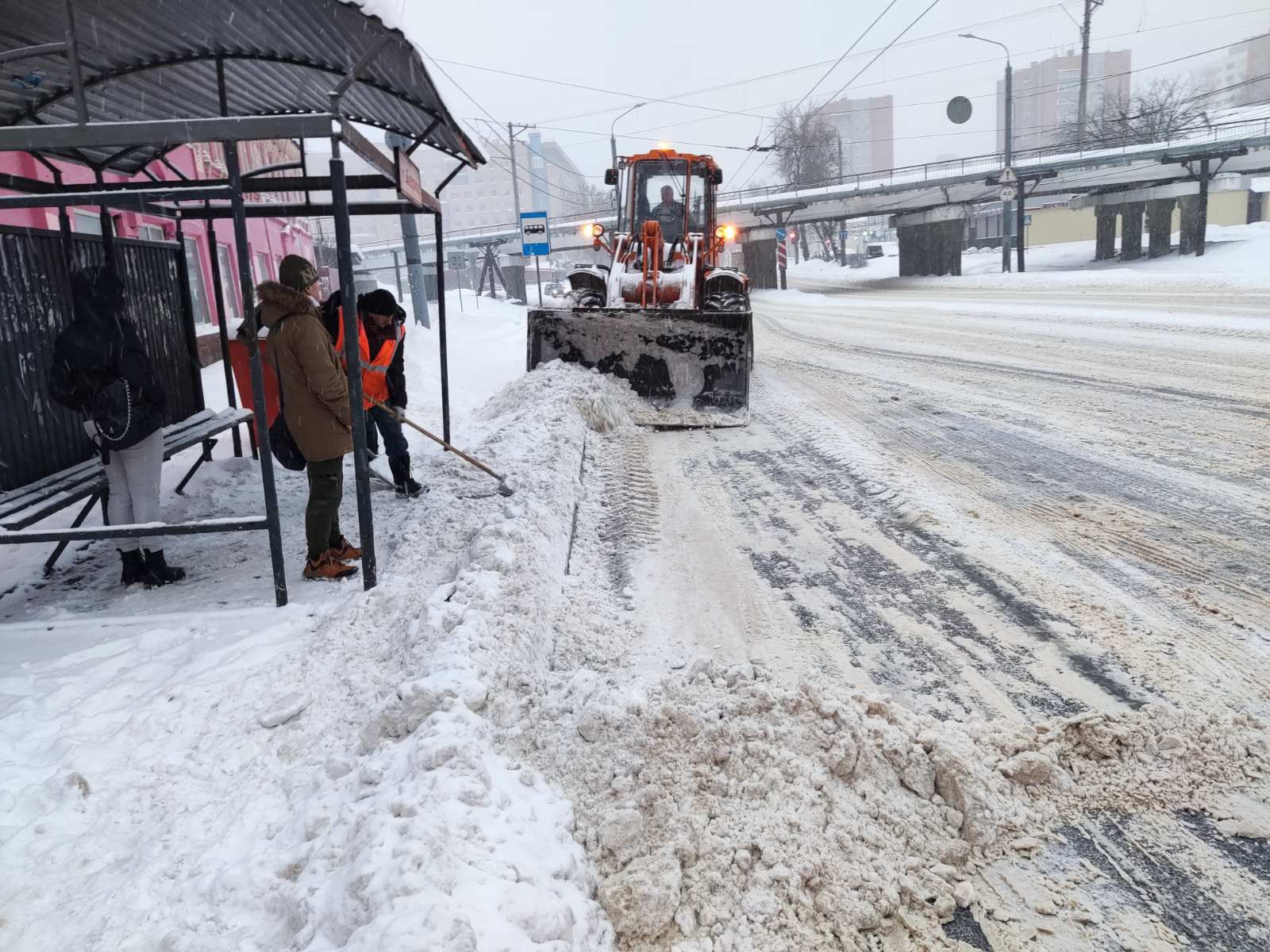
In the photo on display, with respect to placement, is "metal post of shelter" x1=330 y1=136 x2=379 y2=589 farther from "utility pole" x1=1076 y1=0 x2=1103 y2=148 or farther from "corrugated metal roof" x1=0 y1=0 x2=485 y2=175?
"utility pole" x1=1076 y1=0 x2=1103 y2=148

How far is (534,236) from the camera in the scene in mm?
15602

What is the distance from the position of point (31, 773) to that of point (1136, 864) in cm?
359

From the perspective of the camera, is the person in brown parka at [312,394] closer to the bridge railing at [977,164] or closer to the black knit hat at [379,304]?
the black knit hat at [379,304]

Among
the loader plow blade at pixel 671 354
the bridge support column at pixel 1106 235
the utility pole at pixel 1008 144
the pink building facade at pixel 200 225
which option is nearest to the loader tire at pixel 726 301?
the loader plow blade at pixel 671 354

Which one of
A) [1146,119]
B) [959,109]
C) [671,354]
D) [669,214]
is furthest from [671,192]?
[1146,119]

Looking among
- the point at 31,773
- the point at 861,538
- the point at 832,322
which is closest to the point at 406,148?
the point at 861,538

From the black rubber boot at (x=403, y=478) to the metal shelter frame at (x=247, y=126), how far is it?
0.96 meters

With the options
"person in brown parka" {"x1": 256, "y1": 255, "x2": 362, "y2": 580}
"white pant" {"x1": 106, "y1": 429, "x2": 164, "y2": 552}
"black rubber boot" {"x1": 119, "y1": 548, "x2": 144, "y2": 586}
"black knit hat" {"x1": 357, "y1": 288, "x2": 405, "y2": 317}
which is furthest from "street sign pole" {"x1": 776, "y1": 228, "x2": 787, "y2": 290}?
"black rubber boot" {"x1": 119, "y1": 548, "x2": 144, "y2": 586}

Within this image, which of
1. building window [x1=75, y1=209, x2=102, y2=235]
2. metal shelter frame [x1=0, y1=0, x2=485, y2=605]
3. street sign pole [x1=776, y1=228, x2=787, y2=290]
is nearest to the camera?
metal shelter frame [x1=0, y1=0, x2=485, y2=605]

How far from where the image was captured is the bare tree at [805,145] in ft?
205

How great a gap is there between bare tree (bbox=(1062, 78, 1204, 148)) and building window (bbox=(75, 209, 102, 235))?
39.6 meters

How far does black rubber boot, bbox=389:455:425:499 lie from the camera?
608cm

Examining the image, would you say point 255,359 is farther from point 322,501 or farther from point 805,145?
point 805,145

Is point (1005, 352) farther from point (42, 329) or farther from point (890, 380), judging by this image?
point (42, 329)
